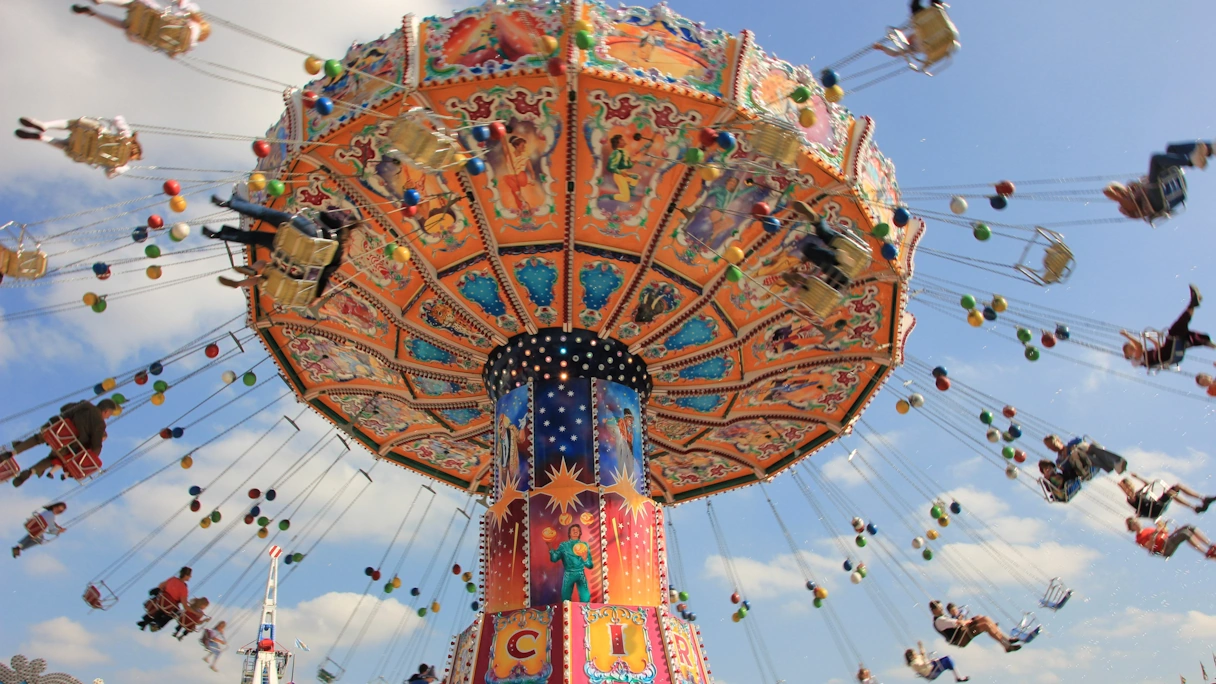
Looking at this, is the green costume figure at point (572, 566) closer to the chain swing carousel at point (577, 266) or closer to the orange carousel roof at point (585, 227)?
the chain swing carousel at point (577, 266)

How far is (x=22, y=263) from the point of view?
9.00 metres

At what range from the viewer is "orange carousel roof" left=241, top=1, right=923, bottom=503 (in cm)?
904

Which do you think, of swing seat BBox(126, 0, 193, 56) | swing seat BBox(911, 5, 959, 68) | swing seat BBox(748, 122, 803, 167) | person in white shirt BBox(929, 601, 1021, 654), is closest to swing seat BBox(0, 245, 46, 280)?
swing seat BBox(126, 0, 193, 56)

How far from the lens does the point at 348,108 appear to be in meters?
9.27

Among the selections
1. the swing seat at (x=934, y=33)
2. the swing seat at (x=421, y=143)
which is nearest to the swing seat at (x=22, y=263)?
the swing seat at (x=421, y=143)

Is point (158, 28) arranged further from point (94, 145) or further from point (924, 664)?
point (924, 664)

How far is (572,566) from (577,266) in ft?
11.6

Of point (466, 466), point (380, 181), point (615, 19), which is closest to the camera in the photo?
point (615, 19)

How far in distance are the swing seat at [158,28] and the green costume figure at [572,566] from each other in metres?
6.25

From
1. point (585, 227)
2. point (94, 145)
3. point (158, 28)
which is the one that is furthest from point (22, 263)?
point (585, 227)

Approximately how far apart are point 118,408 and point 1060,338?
35.9 ft

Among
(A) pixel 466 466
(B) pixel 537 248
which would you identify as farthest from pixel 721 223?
(A) pixel 466 466

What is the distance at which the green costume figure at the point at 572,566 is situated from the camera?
975 centimetres

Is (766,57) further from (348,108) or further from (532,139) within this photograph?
(348,108)
